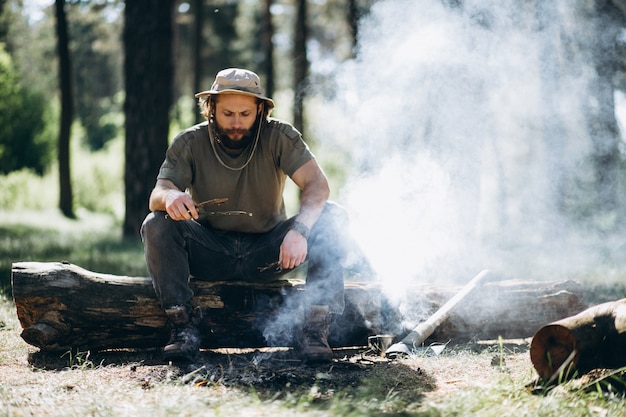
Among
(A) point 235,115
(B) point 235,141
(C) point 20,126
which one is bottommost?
(B) point 235,141

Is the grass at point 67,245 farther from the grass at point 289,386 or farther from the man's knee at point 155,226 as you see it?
the man's knee at point 155,226

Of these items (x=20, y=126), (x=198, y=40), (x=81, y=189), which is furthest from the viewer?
(x=20, y=126)

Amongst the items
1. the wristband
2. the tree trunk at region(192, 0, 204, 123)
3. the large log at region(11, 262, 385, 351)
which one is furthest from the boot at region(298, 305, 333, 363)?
the tree trunk at region(192, 0, 204, 123)

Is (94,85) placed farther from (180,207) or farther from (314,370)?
(314,370)

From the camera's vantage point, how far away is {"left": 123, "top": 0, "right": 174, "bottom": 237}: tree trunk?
31.0ft

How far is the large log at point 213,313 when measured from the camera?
3967 mm

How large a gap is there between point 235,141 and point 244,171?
214mm

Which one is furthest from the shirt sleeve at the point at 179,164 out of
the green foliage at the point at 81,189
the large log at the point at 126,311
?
the green foliage at the point at 81,189

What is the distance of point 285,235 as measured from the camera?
4145 millimetres

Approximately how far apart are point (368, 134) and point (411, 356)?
148 inches

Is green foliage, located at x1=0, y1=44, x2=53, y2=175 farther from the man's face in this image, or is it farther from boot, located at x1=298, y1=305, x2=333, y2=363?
boot, located at x1=298, y1=305, x2=333, y2=363

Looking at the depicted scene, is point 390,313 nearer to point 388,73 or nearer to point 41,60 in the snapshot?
point 388,73

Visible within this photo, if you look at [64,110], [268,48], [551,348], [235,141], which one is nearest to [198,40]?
[268,48]

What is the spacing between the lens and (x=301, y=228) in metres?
3.98
